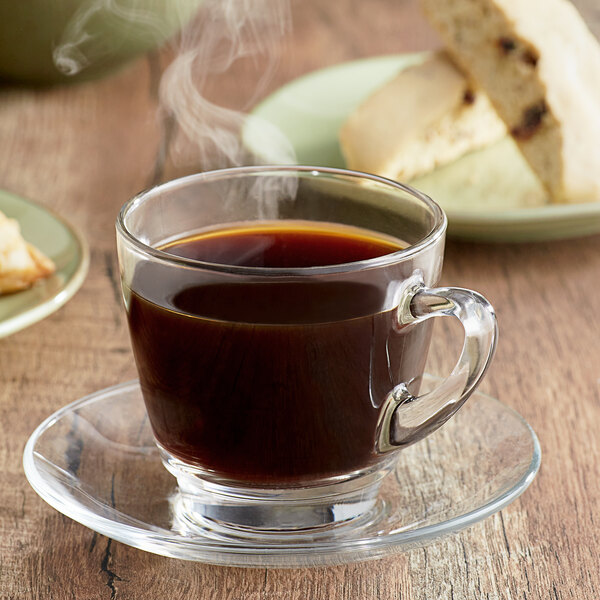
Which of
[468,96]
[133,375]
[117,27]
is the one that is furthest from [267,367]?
[117,27]

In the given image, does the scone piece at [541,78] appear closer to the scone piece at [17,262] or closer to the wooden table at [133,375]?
the wooden table at [133,375]

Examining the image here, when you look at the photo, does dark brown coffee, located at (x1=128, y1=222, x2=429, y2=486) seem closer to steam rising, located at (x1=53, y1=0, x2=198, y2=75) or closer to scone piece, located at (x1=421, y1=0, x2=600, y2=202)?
scone piece, located at (x1=421, y1=0, x2=600, y2=202)

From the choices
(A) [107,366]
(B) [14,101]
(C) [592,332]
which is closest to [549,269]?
(C) [592,332]

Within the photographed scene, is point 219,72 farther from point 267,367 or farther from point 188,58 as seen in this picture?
point 267,367

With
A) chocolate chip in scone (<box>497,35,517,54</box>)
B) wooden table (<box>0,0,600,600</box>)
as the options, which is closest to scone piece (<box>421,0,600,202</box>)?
chocolate chip in scone (<box>497,35,517,54</box>)

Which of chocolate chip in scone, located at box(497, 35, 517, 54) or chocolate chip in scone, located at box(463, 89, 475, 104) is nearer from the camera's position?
chocolate chip in scone, located at box(497, 35, 517, 54)

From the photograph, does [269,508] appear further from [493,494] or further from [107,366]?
[107,366]
